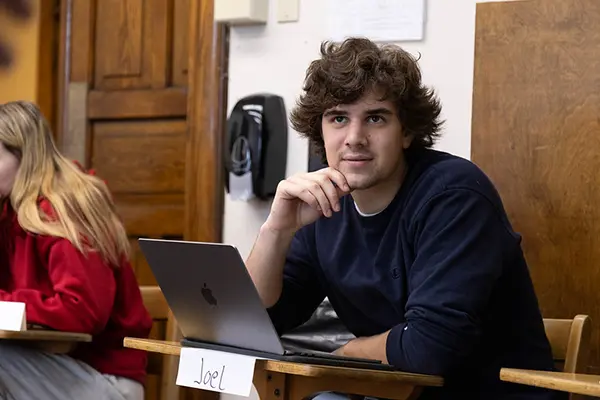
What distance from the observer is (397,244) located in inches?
89.8

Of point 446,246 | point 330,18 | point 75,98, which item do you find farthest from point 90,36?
point 446,246

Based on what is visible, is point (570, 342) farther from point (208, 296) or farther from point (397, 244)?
point (208, 296)

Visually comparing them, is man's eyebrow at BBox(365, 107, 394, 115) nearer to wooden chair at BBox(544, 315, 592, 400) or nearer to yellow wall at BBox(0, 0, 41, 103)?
wooden chair at BBox(544, 315, 592, 400)

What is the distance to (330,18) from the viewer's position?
3613mm

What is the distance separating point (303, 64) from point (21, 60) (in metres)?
1.45

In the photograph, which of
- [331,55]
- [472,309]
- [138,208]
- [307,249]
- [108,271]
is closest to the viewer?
[472,309]

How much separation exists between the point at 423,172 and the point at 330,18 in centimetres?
142

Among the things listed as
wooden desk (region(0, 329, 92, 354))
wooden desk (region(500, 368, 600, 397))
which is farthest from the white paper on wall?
wooden desk (region(500, 368, 600, 397))

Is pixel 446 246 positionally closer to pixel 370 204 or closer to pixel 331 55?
pixel 370 204

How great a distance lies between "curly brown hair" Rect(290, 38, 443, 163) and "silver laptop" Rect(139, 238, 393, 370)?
533 millimetres

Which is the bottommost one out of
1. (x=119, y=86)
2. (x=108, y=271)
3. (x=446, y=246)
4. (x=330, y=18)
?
(x=108, y=271)

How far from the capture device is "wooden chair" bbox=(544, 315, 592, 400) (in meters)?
2.35

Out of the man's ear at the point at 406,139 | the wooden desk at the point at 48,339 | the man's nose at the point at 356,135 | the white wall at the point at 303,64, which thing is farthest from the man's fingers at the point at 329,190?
the white wall at the point at 303,64

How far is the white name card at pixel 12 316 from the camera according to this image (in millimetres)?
2566
